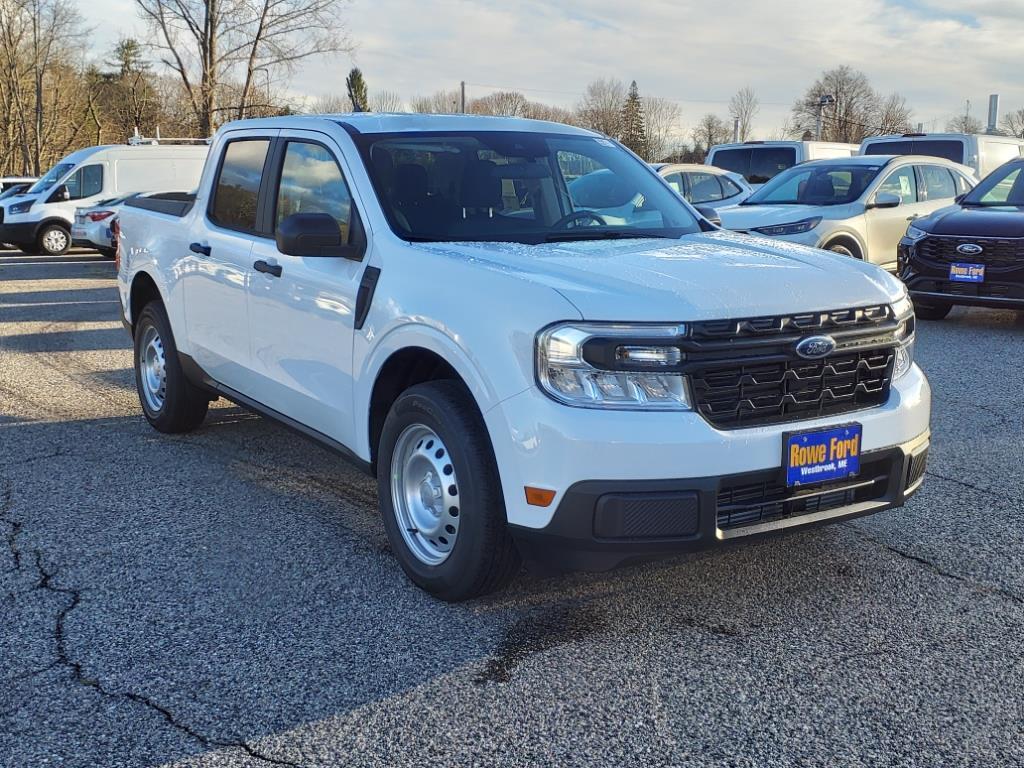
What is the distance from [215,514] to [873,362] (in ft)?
9.99

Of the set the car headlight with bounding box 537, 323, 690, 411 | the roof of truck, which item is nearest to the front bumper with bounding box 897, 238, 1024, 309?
the roof of truck

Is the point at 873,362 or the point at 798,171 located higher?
the point at 798,171

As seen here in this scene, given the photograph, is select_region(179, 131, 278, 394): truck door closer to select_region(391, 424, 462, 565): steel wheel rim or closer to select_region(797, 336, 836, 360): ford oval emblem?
select_region(391, 424, 462, 565): steel wheel rim

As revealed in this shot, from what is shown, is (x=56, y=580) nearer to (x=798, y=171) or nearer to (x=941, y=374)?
(x=941, y=374)

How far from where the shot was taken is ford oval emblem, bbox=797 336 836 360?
3.50 metres

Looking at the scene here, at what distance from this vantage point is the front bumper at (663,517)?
3.31 metres

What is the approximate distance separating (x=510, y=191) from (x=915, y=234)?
23.8ft

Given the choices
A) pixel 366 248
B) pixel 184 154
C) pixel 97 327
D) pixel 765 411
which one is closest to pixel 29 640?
pixel 366 248

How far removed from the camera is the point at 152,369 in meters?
6.57

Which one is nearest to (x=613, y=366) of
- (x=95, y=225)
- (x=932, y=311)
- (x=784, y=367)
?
(x=784, y=367)

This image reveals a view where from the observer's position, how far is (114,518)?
491 centimetres

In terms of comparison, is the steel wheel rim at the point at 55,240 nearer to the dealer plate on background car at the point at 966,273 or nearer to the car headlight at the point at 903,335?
the dealer plate on background car at the point at 966,273

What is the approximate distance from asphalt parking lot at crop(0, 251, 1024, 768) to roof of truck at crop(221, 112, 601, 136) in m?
1.80

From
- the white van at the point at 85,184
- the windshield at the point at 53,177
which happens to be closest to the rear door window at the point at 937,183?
the white van at the point at 85,184
